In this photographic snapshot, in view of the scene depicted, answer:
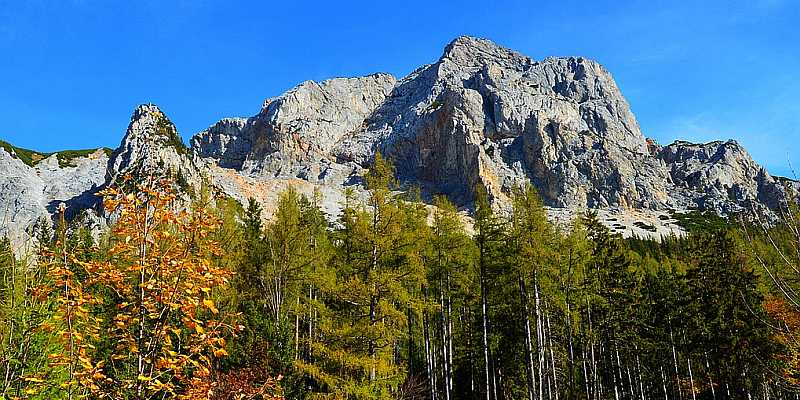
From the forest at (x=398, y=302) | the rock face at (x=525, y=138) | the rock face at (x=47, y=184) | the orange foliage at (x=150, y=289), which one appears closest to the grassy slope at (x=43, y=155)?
the rock face at (x=47, y=184)

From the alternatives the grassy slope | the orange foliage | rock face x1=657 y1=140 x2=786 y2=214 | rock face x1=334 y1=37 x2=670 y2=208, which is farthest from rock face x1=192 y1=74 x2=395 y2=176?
the orange foliage

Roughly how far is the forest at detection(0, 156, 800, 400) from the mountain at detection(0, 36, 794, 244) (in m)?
87.9

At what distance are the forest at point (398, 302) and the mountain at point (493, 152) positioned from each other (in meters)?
87.9

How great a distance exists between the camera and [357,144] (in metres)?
179

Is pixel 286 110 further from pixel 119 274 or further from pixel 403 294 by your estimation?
pixel 119 274

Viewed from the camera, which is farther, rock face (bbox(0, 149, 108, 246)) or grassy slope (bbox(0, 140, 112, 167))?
grassy slope (bbox(0, 140, 112, 167))

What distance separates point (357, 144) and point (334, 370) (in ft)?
533

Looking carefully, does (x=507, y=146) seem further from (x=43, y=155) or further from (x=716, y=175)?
(x=43, y=155)

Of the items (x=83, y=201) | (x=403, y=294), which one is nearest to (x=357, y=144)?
(x=83, y=201)

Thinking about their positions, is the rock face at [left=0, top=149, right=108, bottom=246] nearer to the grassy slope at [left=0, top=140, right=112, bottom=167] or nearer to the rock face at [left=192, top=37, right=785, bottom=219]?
the grassy slope at [left=0, top=140, right=112, bottom=167]

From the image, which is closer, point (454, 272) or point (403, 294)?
point (403, 294)

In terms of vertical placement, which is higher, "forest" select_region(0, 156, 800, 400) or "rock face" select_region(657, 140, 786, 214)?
"rock face" select_region(657, 140, 786, 214)

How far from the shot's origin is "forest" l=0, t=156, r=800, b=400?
5.23 m

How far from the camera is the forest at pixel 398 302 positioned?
5.23m
